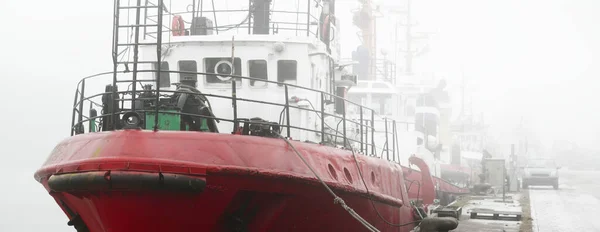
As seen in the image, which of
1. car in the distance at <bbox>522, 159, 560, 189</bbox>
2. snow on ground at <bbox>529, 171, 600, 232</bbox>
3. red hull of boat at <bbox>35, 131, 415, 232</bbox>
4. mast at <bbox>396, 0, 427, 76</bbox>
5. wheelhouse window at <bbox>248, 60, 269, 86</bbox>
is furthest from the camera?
mast at <bbox>396, 0, 427, 76</bbox>

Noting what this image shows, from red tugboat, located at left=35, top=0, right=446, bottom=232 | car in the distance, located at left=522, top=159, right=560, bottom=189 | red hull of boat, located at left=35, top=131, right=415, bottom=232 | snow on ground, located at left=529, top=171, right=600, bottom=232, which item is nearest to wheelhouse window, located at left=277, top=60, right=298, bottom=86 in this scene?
red tugboat, located at left=35, top=0, right=446, bottom=232

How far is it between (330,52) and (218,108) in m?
2.51

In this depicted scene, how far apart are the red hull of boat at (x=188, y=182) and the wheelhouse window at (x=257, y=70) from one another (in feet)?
6.45

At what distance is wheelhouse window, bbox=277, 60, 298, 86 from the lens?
415 inches

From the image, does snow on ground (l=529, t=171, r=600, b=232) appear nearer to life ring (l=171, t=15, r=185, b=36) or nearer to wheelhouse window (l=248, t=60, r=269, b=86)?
wheelhouse window (l=248, t=60, r=269, b=86)

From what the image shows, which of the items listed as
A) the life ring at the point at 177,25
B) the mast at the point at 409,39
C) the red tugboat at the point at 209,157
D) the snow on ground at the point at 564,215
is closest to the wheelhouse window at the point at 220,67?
the red tugboat at the point at 209,157

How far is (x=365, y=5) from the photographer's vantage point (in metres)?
25.3

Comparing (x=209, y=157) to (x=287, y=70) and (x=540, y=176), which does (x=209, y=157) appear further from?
(x=540, y=176)

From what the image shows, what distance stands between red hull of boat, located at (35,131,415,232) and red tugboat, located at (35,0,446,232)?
0.5 inches

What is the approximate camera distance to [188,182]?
292 inches

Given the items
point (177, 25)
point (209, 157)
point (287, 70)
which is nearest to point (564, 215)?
point (287, 70)

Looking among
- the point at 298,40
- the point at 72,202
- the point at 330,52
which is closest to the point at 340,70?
the point at 330,52

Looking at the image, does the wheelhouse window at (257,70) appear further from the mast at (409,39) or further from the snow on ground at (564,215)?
the mast at (409,39)

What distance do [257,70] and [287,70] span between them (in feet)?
1.36
